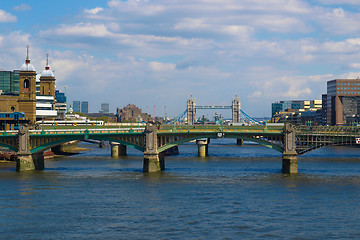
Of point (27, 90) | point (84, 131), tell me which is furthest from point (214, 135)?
point (27, 90)

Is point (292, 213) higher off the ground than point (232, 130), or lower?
lower

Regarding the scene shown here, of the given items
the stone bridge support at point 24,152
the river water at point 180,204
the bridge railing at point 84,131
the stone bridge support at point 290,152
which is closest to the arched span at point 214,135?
the stone bridge support at point 290,152

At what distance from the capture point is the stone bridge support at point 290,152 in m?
105

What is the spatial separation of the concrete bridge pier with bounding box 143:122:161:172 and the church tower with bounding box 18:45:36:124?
255 feet

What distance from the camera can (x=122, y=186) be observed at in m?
90.8

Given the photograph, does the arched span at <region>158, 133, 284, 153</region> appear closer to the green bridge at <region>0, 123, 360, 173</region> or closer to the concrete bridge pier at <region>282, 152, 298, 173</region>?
the green bridge at <region>0, 123, 360, 173</region>

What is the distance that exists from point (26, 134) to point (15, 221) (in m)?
49.2

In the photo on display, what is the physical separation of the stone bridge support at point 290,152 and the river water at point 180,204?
1.75 meters

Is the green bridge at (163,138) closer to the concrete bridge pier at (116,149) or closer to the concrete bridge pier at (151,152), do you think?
the concrete bridge pier at (151,152)

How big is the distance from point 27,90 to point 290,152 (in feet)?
333

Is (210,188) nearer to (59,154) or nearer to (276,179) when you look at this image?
(276,179)

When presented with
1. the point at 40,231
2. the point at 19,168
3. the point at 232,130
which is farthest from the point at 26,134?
the point at 40,231

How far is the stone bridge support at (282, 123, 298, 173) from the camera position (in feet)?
346

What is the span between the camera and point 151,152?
108 meters
